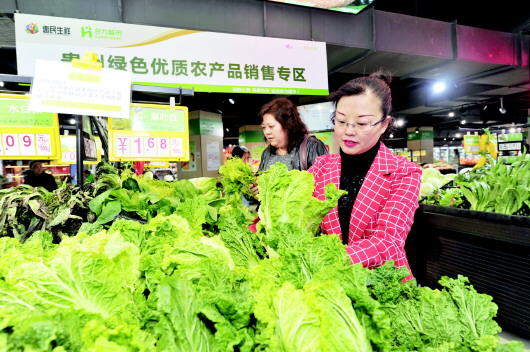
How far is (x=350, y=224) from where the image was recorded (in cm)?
155

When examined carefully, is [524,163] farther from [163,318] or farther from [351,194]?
[163,318]

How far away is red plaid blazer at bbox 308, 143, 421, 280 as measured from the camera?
1296mm

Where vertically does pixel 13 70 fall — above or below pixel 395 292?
above

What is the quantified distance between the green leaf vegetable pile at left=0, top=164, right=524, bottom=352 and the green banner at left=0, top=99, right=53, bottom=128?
1.32 m

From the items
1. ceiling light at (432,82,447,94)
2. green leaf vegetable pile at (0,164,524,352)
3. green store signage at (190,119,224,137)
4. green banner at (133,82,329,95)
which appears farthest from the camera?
green store signage at (190,119,224,137)

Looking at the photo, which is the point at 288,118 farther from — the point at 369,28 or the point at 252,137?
the point at 252,137

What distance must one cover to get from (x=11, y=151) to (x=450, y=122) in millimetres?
18453

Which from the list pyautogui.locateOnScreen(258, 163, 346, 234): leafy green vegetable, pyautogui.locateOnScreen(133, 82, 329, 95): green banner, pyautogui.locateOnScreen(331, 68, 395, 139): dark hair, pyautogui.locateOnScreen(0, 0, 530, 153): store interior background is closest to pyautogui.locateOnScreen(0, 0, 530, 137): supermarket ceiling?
pyautogui.locateOnScreen(0, 0, 530, 153): store interior background

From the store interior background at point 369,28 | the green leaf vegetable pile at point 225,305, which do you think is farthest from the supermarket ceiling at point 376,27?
the green leaf vegetable pile at point 225,305

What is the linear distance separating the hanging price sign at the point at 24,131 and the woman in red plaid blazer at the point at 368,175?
5.79ft

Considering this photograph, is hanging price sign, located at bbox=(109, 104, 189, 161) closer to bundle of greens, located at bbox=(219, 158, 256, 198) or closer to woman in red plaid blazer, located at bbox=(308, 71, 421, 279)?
bundle of greens, located at bbox=(219, 158, 256, 198)

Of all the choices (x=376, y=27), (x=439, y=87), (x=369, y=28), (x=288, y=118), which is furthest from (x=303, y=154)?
(x=439, y=87)

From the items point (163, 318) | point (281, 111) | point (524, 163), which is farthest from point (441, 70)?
point (163, 318)

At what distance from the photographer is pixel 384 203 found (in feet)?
4.83
